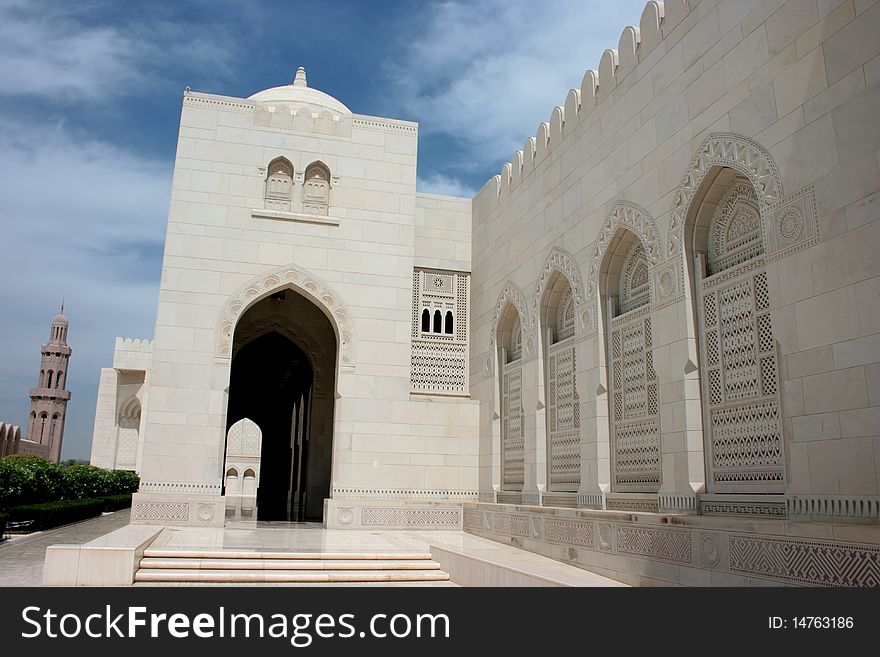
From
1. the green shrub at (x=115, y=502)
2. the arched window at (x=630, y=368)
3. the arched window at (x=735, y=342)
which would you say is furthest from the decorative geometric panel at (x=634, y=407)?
→ the green shrub at (x=115, y=502)

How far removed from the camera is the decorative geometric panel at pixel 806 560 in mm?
3793

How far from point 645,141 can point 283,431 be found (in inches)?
566

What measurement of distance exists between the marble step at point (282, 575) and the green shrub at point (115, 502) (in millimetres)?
8147

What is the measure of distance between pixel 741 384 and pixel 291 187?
7184 millimetres

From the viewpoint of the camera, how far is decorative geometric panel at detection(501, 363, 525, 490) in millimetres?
9320

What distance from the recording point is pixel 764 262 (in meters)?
5.36

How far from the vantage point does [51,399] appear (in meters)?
41.1

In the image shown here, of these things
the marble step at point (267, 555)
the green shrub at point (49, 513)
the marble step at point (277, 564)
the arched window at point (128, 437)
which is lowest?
the marble step at point (277, 564)

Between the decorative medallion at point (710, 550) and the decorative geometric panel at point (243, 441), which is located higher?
the decorative geometric panel at point (243, 441)

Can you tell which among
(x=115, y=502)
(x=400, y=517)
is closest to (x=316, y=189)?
(x=400, y=517)

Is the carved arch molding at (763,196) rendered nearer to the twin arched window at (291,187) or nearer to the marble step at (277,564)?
the marble step at (277,564)

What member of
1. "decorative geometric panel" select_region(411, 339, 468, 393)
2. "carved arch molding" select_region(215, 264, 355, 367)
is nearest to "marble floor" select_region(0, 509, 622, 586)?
"decorative geometric panel" select_region(411, 339, 468, 393)

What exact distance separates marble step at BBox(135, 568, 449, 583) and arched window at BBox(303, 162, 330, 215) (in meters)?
5.72

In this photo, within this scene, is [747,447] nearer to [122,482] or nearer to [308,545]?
[308,545]
